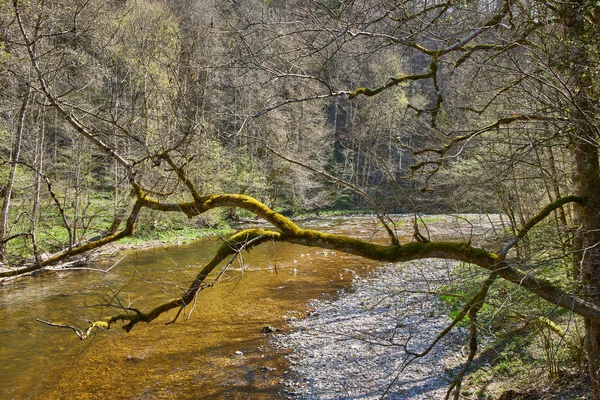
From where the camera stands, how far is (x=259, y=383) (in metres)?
6.06

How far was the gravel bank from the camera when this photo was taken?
→ 5637 millimetres

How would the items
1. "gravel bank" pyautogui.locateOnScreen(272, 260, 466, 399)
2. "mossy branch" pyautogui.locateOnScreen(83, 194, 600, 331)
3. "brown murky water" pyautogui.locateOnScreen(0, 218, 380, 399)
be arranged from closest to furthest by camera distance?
1. "mossy branch" pyautogui.locateOnScreen(83, 194, 600, 331)
2. "gravel bank" pyautogui.locateOnScreen(272, 260, 466, 399)
3. "brown murky water" pyautogui.locateOnScreen(0, 218, 380, 399)

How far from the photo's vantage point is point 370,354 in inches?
269

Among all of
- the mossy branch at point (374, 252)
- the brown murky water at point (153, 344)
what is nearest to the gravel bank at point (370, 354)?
the brown murky water at point (153, 344)

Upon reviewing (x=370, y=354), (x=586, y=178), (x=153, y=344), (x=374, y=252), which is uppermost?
(x=586, y=178)

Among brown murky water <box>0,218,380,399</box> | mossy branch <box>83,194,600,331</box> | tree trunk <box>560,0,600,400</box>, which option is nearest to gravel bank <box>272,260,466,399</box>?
brown murky water <box>0,218,380,399</box>

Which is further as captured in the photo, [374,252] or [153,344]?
[153,344]

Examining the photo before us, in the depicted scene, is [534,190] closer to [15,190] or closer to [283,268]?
[283,268]

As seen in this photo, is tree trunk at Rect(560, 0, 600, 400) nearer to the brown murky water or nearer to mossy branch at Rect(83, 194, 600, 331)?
mossy branch at Rect(83, 194, 600, 331)

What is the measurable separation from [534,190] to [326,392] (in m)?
4.51

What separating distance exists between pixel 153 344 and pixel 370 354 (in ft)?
12.3

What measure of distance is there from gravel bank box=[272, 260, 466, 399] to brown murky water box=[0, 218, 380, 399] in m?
0.43

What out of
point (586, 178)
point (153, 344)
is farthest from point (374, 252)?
point (153, 344)

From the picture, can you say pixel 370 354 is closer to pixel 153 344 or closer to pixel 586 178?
pixel 153 344
